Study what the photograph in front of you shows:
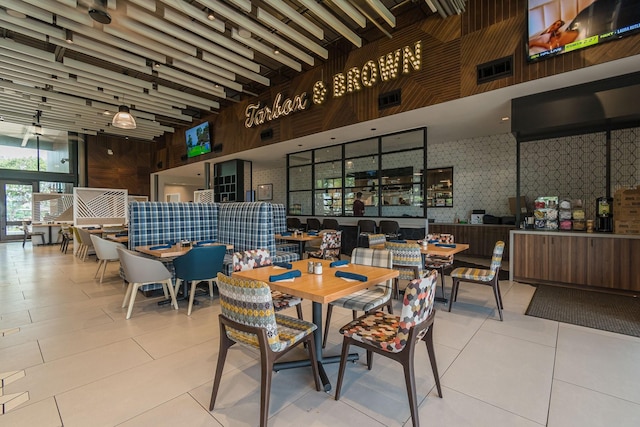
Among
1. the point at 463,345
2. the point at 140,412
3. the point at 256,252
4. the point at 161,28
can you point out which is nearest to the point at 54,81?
the point at 161,28

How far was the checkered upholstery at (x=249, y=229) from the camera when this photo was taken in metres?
4.75

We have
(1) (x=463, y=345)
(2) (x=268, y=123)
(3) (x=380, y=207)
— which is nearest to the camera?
(1) (x=463, y=345)

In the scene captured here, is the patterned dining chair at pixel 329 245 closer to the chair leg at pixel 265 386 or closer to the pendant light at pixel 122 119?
the chair leg at pixel 265 386

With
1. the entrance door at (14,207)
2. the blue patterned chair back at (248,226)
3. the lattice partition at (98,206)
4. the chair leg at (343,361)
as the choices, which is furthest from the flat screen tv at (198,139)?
the chair leg at (343,361)

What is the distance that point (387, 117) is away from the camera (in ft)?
19.4

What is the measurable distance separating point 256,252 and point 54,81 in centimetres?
799

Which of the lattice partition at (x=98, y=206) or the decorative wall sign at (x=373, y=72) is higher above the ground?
the decorative wall sign at (x=373, y=72)

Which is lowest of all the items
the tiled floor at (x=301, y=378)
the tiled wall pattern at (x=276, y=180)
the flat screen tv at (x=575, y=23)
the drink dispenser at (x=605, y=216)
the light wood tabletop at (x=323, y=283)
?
the tiled floor at (x=301, y=378)

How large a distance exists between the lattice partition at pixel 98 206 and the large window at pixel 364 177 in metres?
6.54

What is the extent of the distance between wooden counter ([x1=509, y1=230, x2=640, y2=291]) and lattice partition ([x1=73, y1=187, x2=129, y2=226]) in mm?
12242

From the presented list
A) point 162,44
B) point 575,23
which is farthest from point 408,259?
point 162,44

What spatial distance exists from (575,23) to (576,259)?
3.48m

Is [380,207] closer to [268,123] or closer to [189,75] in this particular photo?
[268,123]

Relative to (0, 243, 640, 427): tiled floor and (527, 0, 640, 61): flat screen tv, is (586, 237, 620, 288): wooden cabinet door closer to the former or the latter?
(0, 243, 640, 427): tiled floor
